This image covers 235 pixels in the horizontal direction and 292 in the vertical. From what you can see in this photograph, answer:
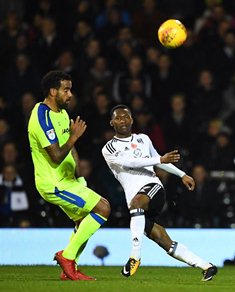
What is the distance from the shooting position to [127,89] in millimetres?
16422

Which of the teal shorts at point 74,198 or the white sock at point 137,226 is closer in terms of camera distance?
the teal shorts at point 74,198

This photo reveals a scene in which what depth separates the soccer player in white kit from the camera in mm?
10500

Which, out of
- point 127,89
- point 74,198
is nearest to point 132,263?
point 74,198

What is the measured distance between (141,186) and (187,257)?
0.88 metres

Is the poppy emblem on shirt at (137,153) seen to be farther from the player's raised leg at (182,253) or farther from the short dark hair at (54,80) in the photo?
the short dark hair at (54,80)

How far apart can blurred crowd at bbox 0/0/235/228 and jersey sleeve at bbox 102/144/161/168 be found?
11.0 feet

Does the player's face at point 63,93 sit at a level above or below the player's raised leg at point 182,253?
above

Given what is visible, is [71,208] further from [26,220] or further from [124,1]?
[124,1]

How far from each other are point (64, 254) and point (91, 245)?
137 inches

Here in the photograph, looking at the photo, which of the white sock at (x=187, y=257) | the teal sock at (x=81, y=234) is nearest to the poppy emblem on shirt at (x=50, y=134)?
the teal sock at (x=81, y=234)

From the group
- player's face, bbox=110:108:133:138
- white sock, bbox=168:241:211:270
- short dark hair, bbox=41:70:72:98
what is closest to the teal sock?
white sock, bbox=168:241:211:270

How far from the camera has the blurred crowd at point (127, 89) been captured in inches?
581

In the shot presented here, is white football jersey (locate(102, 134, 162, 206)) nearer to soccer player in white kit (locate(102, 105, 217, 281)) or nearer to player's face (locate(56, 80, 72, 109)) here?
soccer player in white kit (locate(102, 105, 217, 281))

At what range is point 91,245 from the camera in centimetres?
1378
